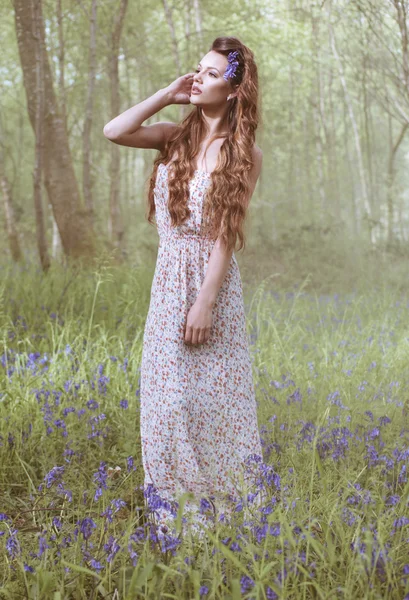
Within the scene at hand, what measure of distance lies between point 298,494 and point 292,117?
66.1ft

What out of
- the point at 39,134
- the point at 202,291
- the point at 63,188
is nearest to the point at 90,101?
the point at 63,188

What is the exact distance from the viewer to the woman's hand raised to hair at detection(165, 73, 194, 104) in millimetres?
2989

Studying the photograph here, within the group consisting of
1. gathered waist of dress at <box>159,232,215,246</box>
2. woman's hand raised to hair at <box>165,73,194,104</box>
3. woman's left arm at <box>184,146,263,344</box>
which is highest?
woman's hand raised to hair at <box>165,73,194,104</box>

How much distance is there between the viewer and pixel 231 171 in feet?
9.46

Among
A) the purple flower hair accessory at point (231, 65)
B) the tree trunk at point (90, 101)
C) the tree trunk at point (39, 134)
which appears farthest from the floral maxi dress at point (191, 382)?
the tree trunk at point (90, 101)

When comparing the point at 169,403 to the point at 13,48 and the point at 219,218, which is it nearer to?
the point at 219,218

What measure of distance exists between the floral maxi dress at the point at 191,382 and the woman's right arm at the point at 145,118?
192 millimetres

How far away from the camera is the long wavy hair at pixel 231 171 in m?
2.87

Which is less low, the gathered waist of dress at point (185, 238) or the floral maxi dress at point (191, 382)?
the gathered waist of dress at point (185, 238)

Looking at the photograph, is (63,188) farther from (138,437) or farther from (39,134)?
(138,437)

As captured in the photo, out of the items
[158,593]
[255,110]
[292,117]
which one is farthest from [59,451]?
[292,117]

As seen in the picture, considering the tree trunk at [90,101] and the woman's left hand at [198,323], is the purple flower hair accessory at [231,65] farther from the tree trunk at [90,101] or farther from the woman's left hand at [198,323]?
the tree trunk at [90,101]

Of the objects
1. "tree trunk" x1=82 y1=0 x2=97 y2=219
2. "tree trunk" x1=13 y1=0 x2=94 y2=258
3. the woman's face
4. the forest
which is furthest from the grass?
"tree trunk" x1=82 y1=0 x2=97 y2=219

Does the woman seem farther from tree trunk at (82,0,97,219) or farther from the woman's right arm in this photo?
tree trunk at (82,0,97,219)
